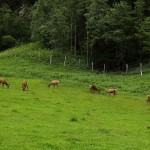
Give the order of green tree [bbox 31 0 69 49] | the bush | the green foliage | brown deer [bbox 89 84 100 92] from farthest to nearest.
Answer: the bush
green tree [bbox 31 0 69 49]
the green foliage
brown deer [bbox 89 84 100 92]

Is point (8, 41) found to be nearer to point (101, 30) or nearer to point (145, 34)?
point (101, 30)

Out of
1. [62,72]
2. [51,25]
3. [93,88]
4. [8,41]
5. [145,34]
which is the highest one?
[51,25]

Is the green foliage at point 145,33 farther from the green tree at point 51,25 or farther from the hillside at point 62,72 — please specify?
the green tree at point 51,25

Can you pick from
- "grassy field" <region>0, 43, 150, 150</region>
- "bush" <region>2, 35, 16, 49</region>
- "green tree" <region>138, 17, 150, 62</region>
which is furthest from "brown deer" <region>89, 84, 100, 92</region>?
"bush" <region>2, 35, 16, 49</region>

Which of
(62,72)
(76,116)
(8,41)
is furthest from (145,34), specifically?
(8,41)

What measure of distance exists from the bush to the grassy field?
4395 centimetres

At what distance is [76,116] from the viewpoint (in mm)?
26625

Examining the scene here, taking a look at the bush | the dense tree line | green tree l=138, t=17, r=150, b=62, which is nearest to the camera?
green tree l=138, t=17, r=150, b=62

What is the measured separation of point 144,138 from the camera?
21078 mm

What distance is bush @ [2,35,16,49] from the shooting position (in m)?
95.8

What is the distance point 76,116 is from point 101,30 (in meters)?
41.2

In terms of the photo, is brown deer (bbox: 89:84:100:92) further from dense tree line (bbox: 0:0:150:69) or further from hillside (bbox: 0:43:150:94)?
dense tree line (bbox: 0:0:150:69)

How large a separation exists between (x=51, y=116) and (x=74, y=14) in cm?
5137

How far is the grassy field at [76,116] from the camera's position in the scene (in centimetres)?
1812
